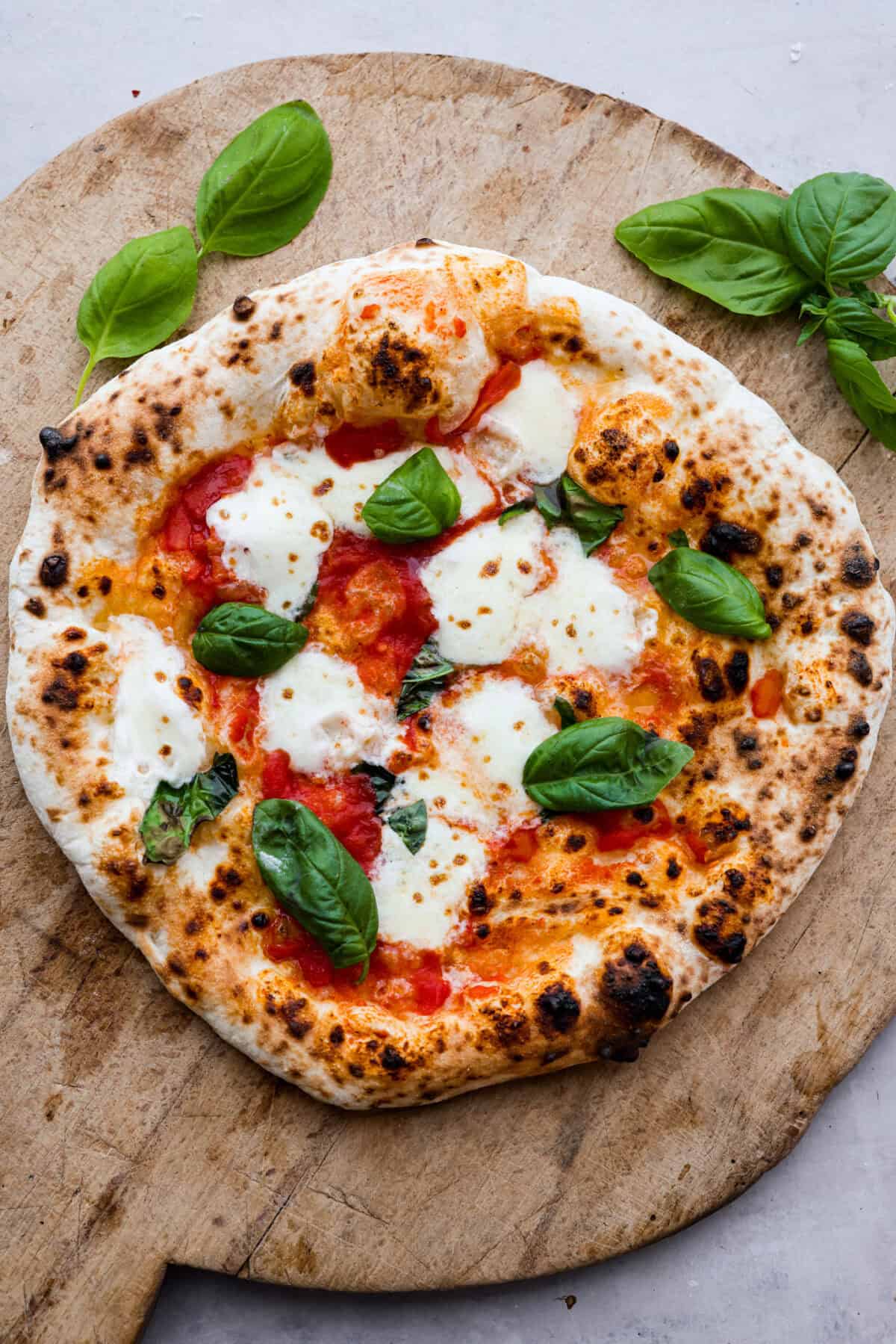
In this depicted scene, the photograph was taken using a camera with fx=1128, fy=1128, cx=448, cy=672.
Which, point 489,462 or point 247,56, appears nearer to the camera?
point 489,462

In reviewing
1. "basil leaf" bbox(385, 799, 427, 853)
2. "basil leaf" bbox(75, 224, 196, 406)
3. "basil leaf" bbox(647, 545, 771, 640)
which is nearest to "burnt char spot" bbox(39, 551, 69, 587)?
"basil leaf" bbox(75, 224, 196, 406)

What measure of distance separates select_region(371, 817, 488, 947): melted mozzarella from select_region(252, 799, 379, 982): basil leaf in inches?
3.2

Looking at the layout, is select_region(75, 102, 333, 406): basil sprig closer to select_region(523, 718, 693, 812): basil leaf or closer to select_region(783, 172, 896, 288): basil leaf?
select_region(783, 172, 896, 288): basil leaf

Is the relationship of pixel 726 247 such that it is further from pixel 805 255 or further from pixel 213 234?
pixel 213 234

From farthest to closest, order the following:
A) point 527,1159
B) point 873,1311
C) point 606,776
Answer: point 873,1311
point 527,1159
point 606,776

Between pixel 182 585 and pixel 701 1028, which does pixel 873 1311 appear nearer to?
pixel 701 1028

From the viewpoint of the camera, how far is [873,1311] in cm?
353

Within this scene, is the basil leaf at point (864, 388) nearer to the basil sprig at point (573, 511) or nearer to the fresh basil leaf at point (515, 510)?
the basil sprig at point (573, 511)

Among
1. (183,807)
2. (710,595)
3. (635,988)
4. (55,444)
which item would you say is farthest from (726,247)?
(183,807)

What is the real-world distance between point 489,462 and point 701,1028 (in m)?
1.72

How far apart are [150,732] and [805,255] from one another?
2.26 meters

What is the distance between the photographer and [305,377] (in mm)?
3021

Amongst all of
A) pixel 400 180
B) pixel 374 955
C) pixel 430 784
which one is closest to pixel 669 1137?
pixel 374 955

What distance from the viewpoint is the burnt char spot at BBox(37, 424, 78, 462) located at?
304 cm
